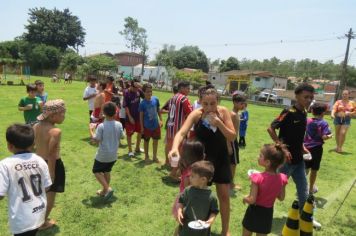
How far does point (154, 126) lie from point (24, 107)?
2.82 meters

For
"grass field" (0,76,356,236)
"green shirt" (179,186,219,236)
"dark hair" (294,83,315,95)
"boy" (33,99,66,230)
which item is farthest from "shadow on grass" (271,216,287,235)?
"boy" (33,99,66,230)

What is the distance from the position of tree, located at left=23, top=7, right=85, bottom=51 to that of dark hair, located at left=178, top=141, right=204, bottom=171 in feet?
267

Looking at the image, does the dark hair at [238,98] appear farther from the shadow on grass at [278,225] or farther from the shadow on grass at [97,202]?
the shadow on grass at [97,202]

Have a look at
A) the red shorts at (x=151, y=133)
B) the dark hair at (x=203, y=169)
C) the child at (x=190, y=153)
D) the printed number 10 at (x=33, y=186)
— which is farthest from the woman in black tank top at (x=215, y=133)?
the red shorts at (x=151, y=133)

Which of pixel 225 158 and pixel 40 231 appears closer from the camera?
pixel 225 158

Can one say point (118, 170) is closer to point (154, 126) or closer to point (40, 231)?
point (154, 126)

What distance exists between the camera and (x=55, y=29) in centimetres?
7900

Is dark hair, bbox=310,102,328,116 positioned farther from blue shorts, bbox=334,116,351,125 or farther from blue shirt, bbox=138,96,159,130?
blue shorts, bbox=334,116,351,125


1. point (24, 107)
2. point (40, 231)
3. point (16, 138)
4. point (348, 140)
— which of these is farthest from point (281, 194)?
point (348, 140)

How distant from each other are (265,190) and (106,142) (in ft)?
9.09

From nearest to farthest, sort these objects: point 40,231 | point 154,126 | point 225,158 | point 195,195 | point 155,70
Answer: point 195,195 < point 225,158 < point 40,231 < point 154,126 < point 155,70

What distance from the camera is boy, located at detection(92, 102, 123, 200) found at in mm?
5645

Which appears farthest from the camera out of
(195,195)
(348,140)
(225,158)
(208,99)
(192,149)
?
(348,140)

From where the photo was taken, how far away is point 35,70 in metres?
69.8
